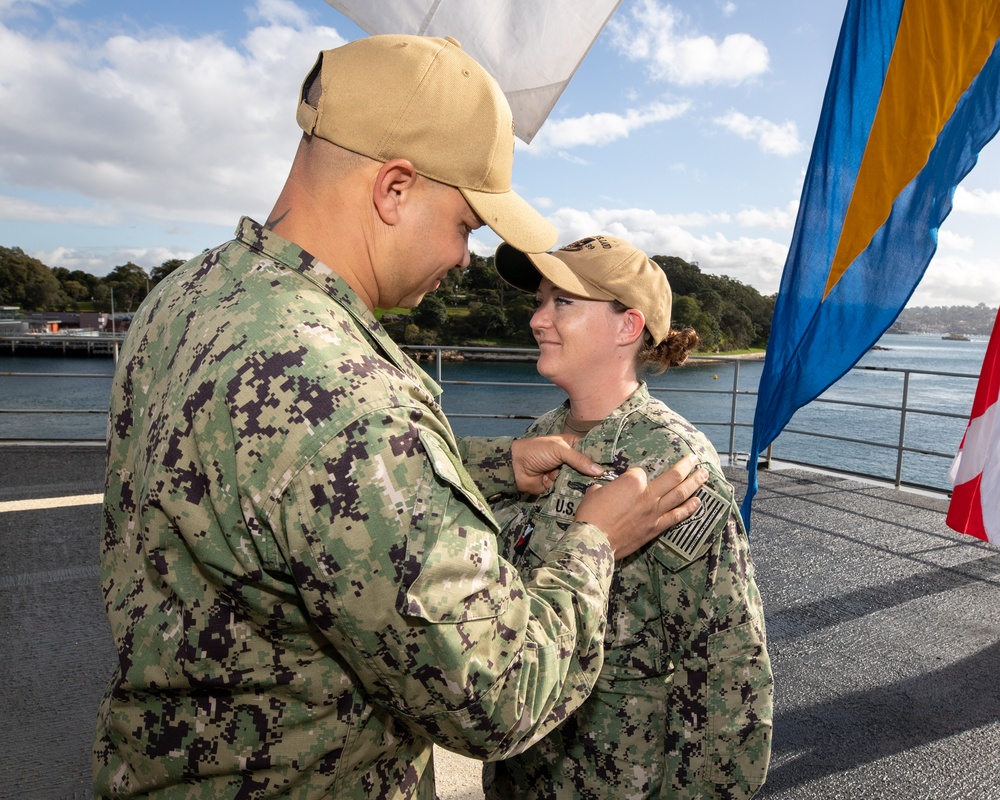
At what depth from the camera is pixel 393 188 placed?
1.08 m

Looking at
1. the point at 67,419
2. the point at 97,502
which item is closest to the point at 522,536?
the point at 97,502

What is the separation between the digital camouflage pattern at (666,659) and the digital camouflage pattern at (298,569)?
53 cm

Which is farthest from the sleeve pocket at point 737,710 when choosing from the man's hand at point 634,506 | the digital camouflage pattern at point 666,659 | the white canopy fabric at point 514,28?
the white canopy fabric at point 514,28

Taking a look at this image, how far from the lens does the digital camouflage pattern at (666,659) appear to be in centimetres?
159

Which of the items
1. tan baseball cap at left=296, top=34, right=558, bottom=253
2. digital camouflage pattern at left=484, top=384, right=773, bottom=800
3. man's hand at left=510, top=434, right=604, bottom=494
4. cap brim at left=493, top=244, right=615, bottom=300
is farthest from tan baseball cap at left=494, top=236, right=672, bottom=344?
tan baseball cap at left=296, top=34, right=558, bottom=253

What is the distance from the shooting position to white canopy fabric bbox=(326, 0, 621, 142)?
2.42m

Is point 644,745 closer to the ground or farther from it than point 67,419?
farther from it

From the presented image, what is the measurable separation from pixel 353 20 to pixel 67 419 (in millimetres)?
53607

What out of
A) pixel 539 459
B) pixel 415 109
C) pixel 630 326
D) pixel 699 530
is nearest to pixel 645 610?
pixel 699 530

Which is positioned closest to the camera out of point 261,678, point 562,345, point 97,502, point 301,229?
point 261,678

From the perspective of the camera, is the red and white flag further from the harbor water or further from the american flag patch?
the harbor water

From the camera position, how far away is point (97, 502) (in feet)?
18.3

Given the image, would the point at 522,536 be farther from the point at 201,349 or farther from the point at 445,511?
the point at 201,349

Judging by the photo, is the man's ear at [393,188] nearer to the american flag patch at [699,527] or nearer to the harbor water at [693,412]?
the american flag patch at [699,527]
